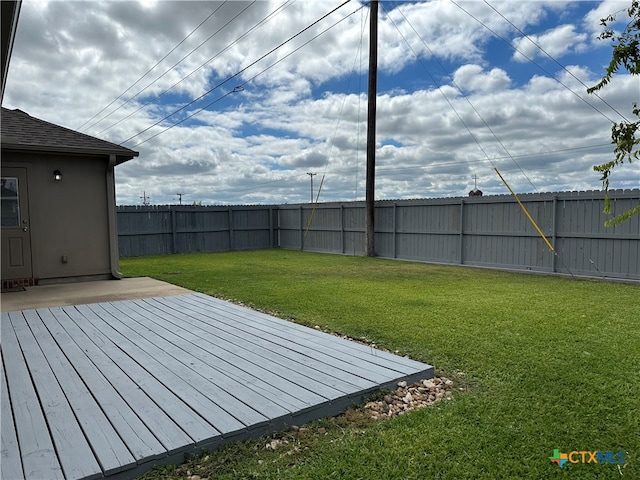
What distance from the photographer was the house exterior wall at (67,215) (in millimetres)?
6777

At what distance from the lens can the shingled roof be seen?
A: 646 centimetres

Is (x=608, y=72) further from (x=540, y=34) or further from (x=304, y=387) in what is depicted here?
(x=540, y=34)

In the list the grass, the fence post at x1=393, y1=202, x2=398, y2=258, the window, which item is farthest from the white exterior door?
the fence post at x1=393, y1=202, x2=398, y2=258

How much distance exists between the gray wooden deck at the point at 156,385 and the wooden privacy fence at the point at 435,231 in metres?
6.58

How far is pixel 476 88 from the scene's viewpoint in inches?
423

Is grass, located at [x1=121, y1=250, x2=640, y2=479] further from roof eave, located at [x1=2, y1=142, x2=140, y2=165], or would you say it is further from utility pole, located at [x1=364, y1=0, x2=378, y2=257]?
utility pole, located at [x1=364, y1=0, x2=378, y2=257]

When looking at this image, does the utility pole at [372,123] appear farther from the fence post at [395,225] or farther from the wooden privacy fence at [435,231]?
the fence post at [395,225]

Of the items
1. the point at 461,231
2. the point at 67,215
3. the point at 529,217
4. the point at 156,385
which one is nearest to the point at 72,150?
the point at 67,215

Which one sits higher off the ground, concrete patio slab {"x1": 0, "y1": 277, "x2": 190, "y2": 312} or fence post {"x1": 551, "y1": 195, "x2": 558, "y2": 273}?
fence post {"x1": 551, "y1": 195, "x2": 558, "y2": 273}

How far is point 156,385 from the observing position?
2676mm

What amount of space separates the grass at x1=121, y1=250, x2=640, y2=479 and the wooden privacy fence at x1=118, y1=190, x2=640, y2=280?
132 cm

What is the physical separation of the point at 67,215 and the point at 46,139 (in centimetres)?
126

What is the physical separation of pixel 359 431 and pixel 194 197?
32255mm

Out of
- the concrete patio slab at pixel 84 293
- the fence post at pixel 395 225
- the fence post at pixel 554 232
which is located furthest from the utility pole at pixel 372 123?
the concrete patio slab at pixel 84 293
